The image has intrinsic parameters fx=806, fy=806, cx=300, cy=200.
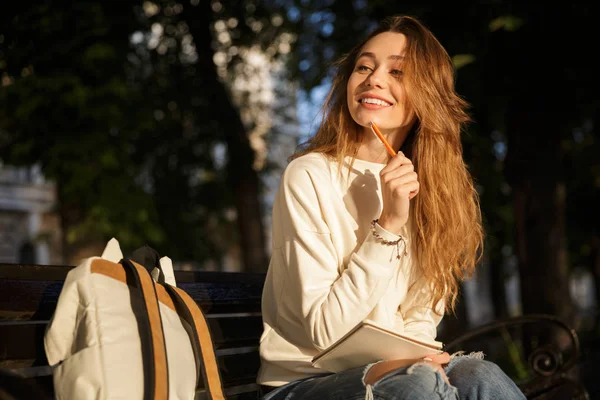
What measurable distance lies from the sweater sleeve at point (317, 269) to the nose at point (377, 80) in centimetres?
44

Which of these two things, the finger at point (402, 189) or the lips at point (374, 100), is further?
the lips at point (374, 100)

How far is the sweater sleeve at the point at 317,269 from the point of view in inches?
95.7

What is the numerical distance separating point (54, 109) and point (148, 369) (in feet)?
25.9

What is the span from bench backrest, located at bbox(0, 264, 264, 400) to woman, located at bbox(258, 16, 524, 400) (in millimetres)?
436

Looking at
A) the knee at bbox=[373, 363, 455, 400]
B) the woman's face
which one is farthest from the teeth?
the knee at bbox=[373, 363, 455, 400]

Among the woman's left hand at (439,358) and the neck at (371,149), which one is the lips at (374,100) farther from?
the woman's left hand at (439,358)

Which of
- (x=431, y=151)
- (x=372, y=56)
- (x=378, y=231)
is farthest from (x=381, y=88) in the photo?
(x=378, y=231)

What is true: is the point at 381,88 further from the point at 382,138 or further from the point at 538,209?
the point at 538,209

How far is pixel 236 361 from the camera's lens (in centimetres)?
319

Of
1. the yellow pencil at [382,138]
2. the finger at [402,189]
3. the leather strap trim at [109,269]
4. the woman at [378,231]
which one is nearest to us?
the leather strap trim at [109,269]

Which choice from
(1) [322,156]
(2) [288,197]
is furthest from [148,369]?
(1) [322,156]

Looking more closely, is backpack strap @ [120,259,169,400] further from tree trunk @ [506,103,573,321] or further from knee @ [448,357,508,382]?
tree trunk @ [506,103,573,321]

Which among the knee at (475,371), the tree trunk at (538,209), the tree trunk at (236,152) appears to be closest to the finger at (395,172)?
the knee at (475,371)

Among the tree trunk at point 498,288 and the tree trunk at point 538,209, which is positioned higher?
Answer: the tree trunk at point 538,209
